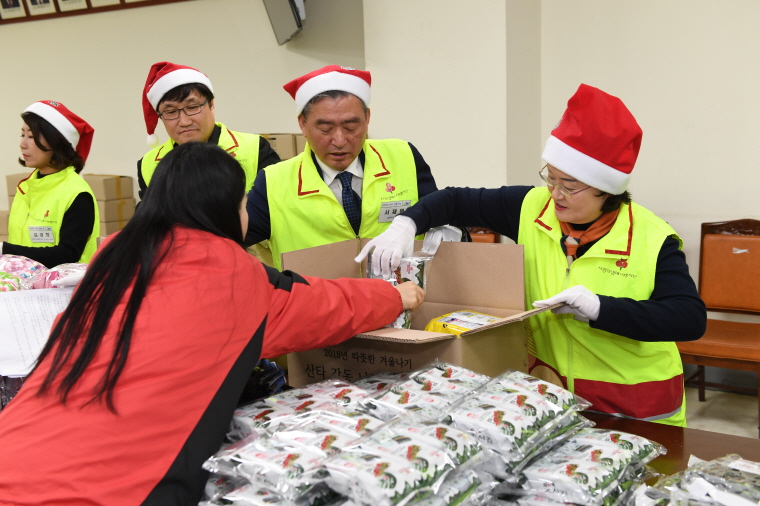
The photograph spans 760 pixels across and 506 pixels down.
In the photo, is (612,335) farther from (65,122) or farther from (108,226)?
(108,226)

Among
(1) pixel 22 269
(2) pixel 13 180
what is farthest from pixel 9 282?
(2) pixel 13 180

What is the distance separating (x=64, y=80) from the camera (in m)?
5.73

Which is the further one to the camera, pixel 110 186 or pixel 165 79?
pixel 110 186

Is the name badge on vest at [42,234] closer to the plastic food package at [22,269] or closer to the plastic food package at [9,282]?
the plastic food package at [22,269]

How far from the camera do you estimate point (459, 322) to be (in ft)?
5.21

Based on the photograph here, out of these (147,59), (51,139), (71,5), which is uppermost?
(71,5)

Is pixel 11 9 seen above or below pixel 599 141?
above

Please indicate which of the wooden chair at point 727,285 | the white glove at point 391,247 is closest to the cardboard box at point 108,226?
the white glove at point 391,247

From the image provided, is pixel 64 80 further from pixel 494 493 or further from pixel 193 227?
pixel 494 493

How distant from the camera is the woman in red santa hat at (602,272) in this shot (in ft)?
5.31

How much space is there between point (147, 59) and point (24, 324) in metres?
4.25

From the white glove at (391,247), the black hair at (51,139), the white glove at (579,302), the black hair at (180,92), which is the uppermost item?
the black hair at (180,92)

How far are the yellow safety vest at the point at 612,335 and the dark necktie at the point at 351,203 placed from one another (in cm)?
62

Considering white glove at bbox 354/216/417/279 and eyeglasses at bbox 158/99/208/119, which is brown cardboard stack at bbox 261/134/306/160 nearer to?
eyeglasses at bbox 158/99/208/119
